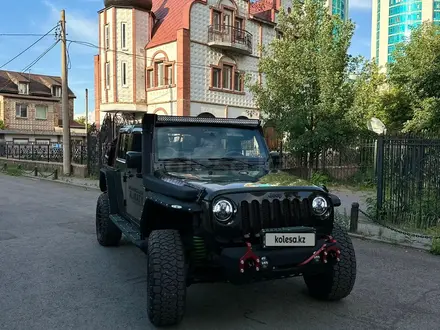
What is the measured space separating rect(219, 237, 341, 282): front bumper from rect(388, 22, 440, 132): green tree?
13911 mm

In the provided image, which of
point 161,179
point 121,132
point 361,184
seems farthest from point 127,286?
point 361,184

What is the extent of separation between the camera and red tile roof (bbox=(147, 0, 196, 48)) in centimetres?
2787

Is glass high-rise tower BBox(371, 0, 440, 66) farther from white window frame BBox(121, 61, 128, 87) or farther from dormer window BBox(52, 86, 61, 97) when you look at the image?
white window frame BBox(121, 61, 128, 87)

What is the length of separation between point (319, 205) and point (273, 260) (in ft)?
2.34

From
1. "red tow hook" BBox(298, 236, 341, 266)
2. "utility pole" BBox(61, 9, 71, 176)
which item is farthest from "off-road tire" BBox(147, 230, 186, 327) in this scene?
"utility pole" BBox(61, 9, 71, 176)

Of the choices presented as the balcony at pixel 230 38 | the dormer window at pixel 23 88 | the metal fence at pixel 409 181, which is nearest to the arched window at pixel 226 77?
the balcony at pixel 230 38

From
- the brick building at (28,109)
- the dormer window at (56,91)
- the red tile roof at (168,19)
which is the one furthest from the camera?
the dormer window at (56,91)

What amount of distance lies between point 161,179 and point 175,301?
1306 millimetres

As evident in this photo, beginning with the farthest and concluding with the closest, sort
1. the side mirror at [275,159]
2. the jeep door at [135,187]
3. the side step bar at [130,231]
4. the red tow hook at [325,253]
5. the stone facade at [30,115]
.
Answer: the stone facade at [30,115] < the side mirror at [275,159] < the jeep door at [135,187] < the side step bar at [130,231] < the red tow hook at [325,253]

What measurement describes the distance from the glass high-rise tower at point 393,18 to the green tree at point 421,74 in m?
86.0

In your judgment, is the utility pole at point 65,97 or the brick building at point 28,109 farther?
the brick building at point 28,109

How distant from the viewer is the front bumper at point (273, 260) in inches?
143

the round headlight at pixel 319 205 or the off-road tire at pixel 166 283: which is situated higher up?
the round headlight at pixel 319 205

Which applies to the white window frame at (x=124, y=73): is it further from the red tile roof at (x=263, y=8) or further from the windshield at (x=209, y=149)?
the windshield at (x=209, y=149)
